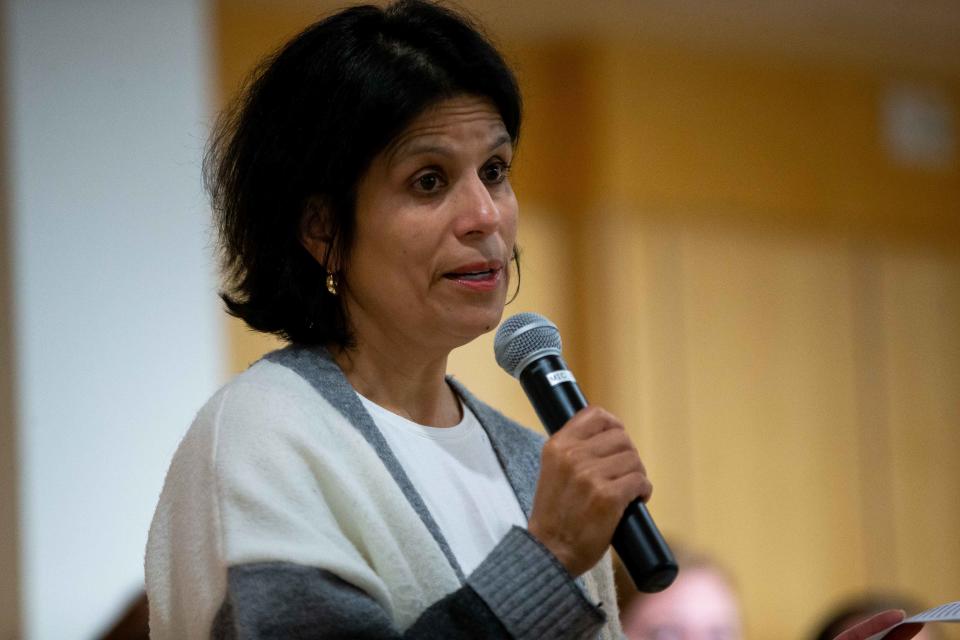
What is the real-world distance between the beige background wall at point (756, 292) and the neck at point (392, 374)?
3323 millimetres

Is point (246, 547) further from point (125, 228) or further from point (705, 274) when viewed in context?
point (705, 274)

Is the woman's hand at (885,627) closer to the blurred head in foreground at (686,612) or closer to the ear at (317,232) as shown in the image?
the ear at (317,232)

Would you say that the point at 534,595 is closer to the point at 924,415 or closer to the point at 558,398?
the point at 558,398

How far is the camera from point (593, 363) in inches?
204

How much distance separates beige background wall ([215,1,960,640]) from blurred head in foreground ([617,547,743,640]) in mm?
1975

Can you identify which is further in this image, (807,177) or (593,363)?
(807,177)

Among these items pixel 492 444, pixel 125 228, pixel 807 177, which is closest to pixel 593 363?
pixel 807 177

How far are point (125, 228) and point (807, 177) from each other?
316 centimetres

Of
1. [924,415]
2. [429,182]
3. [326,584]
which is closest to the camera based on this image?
[326,584]

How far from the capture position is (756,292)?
18.2 ft

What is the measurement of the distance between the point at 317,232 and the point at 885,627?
29.3 inches

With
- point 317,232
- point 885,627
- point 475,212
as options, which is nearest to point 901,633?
point 885,627

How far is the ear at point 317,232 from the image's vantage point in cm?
150

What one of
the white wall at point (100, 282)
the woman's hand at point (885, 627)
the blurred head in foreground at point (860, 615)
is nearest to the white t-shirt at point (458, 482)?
the woman's hand at point (885, 627)
